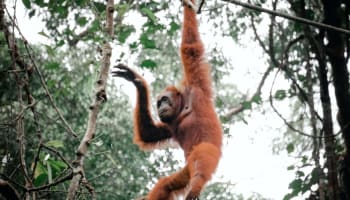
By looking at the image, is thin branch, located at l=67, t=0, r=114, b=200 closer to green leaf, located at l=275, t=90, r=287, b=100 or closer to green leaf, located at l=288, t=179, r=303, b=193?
green leaf, located at l=288, t=179, r=303, b=193

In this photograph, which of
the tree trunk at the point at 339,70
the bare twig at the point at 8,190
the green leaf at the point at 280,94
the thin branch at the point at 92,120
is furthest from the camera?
the green leaf at the point at 280,94

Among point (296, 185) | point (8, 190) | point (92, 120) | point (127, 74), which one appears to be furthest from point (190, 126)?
point (8, 190)

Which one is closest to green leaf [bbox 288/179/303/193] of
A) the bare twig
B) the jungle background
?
the jungle background

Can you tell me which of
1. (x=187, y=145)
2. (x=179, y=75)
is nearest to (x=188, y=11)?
(x=187, y=145)

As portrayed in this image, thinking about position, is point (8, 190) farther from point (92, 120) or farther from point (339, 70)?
point (339, 70)

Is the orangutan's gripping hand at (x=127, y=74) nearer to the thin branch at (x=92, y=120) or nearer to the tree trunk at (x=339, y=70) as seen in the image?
the thin branch at (x=92, y=120)

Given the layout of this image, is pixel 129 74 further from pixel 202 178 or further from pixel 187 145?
pixel 202 178

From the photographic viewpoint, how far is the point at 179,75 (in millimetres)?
10891

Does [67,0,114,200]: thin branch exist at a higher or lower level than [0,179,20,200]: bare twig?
higher

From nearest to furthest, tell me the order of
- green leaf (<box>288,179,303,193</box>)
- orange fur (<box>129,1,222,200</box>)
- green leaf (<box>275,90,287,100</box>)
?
orange fur (<box>129,1,222,200</box>) → green leaf (<box>288,179,303,193</box>) → green leaf (<box>275,90,287,100</box>)

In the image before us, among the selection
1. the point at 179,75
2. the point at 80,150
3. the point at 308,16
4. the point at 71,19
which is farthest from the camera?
the point at 179,75

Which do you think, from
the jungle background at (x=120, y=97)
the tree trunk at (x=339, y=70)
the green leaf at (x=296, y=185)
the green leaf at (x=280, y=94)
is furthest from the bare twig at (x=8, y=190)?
the green leaf at (x=280, y=94)

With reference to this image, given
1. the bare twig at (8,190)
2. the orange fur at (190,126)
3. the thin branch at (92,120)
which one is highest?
the orange fur at (190,126)

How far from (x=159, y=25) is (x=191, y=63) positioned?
22.0 inches
